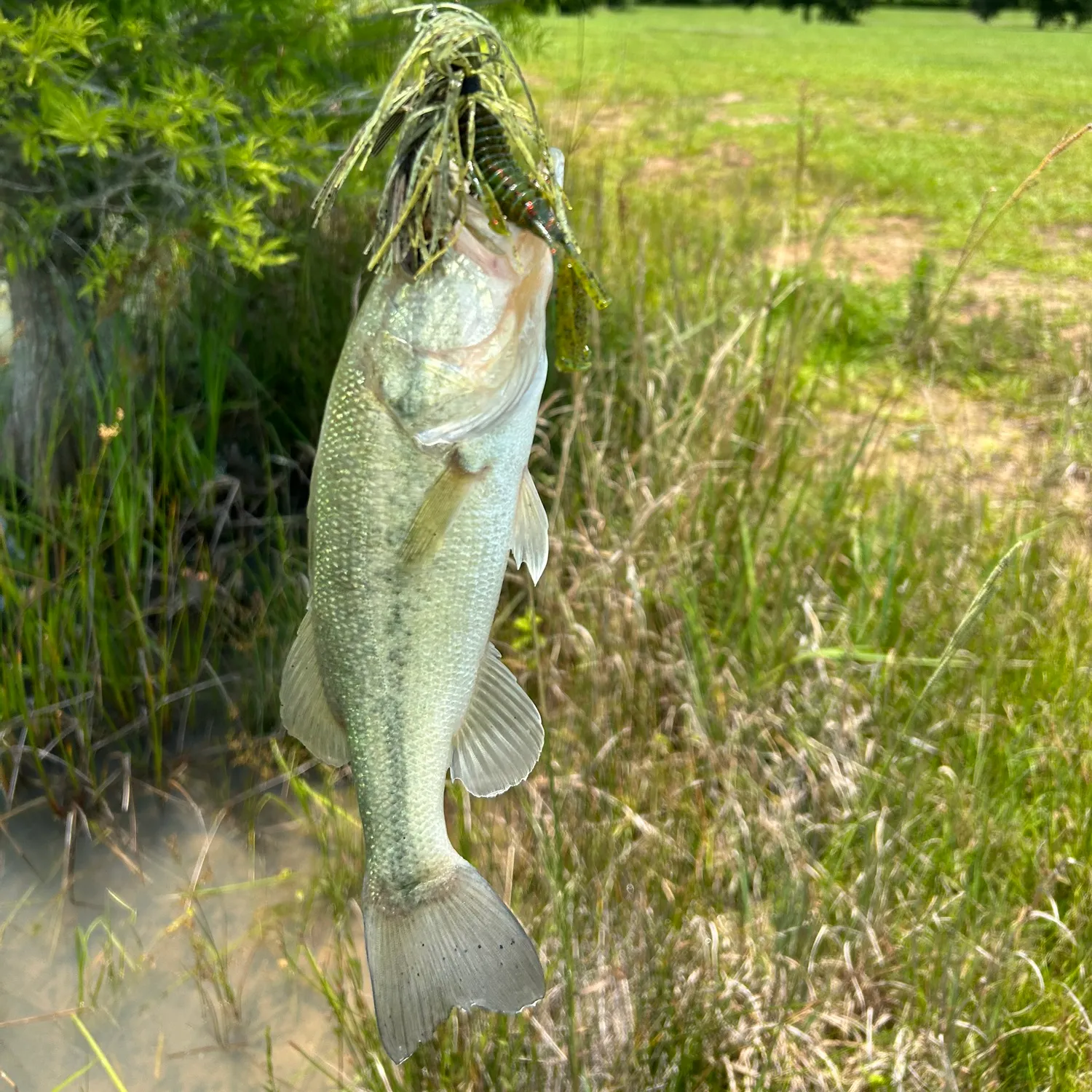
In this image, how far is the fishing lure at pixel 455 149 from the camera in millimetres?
776

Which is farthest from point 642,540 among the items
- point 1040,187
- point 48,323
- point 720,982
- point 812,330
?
point 1040,187

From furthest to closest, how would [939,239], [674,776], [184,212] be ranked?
[939,239]
[184,212]
[674,776]

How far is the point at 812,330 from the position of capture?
2.96 meters

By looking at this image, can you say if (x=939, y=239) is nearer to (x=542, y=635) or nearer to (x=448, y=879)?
(x=542, y=635)

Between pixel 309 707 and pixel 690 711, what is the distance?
145 centimetres

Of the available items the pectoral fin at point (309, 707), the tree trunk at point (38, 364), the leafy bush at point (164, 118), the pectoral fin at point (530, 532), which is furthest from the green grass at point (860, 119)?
the pectoral fin at point (309, 707)

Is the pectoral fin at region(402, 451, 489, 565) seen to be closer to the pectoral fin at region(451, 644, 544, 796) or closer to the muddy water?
the pectoral fin at region(451, 644, 544, 796)

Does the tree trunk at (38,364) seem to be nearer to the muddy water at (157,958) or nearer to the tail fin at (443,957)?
the muddy water at (157,958)

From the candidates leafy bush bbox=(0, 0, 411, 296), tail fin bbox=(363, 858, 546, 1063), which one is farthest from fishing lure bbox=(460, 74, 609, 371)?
leafy bush bbox=(0, 0, 411, 296)

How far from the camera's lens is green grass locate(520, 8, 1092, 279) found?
5.80 meters

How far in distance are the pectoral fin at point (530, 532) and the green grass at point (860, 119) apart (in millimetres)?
1947

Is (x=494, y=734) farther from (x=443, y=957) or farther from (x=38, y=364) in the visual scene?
(x=38, y=364)

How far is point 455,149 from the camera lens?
0.78 metres

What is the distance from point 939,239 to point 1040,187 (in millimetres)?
2481
